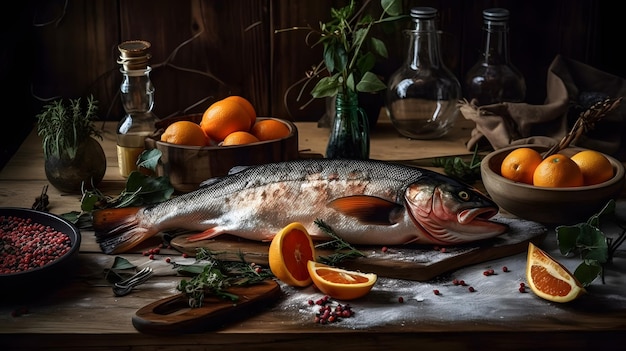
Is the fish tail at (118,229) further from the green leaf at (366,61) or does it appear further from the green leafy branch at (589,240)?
the green leafy branch at (589,240)

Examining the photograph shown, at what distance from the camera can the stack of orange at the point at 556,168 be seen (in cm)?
206

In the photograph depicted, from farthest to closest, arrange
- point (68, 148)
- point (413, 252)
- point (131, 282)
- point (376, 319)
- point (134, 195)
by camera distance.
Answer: point (68, 148) → point (134, 195) → point (413, 252) → point (131, 282) → point (376, 319)

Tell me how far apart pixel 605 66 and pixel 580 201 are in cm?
103

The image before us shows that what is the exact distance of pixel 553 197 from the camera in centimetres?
205

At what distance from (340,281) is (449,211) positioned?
0.29 meters

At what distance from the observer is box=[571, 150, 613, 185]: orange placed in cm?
211

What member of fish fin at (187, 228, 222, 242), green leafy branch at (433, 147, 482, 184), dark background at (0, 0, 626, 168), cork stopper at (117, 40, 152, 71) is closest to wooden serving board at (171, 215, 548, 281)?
fish fin at (187, 228, 222, 242)

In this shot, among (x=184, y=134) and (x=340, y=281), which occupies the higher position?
(x=184, y=134)

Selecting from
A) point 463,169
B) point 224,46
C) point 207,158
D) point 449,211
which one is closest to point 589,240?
point 449,211

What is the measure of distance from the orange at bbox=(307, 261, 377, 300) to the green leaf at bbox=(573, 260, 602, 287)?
14.9 inches

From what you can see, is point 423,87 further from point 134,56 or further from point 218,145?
point 134,56

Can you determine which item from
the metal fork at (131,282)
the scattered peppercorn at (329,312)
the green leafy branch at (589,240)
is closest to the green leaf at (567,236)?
the green leafy branch at (589,240)

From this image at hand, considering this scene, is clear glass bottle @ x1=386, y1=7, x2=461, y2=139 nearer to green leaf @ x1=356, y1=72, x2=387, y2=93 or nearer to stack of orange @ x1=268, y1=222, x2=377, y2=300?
green leaf @ x1=356, y1=72, x2=387, y2=93

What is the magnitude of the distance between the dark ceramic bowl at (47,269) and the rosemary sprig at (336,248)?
48 centimetres
